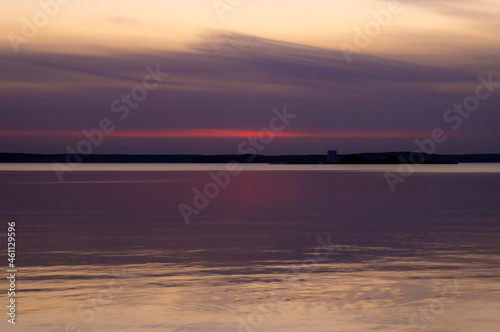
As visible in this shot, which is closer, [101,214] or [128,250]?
[128,250]

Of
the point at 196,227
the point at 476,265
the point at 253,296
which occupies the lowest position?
the point at 253,296

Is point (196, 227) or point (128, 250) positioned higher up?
point (196, 227)

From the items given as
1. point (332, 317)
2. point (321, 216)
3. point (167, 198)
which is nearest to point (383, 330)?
point (332, 317)

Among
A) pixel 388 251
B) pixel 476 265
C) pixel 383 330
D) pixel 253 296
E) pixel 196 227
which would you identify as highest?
pixel 196 227

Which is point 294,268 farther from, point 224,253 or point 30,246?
point 30,246

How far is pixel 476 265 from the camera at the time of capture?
1705 cm

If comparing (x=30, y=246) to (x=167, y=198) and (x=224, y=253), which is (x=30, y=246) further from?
(x=167, y=198)

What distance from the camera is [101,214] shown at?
31203 mm

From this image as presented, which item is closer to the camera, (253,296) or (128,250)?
(253,296)

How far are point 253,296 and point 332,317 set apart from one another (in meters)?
1.91

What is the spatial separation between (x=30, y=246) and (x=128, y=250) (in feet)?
9.06

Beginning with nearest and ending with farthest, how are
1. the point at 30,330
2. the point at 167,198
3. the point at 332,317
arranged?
1. the point at 30,330
2. the point at 332,317
3. the point at 167,198

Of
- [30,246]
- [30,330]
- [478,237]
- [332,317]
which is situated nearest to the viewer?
[30,330]


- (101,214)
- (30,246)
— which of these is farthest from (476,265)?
(101,214)
